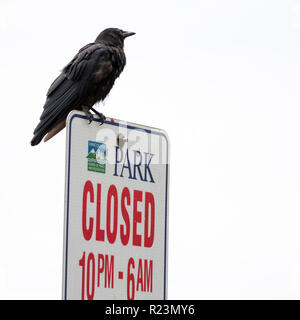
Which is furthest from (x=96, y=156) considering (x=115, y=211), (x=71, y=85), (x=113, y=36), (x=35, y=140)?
(x=113, y=36)

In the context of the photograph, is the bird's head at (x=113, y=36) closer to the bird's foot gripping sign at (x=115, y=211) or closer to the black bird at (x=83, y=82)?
the black bird at (x=83, y=82)

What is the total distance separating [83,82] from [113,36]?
99 cm

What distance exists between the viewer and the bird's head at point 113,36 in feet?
18.0

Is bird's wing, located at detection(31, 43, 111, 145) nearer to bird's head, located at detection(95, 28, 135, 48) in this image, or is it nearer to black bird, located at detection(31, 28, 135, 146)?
black bird, located at detection(31, 28, 135, 146)

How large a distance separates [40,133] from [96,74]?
1018mm

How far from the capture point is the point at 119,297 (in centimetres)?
254

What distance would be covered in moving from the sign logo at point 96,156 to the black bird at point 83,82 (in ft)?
4.87

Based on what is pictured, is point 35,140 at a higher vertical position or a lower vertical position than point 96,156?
higher

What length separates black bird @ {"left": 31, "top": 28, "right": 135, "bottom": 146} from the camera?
411cm

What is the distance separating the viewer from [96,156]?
2568mm

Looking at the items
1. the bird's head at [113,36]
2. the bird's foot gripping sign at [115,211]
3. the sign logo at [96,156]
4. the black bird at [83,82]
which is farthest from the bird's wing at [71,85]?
the sign logo at [96,156]

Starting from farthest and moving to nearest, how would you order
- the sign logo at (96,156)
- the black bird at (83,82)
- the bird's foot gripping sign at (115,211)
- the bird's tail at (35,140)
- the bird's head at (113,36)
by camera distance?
1. the bird's head at (113,36)
2. the black bird at (83,82)
3. the bird's tail at (35,140)
4. the sign logo at (96,156)
5. the bird's foot gripping sign at (115,211)

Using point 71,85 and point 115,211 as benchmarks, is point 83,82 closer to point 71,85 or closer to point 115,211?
point 71,85

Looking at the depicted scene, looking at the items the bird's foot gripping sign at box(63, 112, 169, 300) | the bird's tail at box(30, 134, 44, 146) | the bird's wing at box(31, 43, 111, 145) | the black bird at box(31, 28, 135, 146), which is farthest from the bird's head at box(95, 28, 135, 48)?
the bird's foot gripping sign at box(63, 112, 169, 300)
